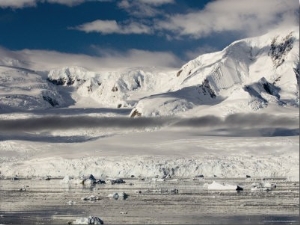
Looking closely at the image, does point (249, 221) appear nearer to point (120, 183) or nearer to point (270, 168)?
point (120, 183)

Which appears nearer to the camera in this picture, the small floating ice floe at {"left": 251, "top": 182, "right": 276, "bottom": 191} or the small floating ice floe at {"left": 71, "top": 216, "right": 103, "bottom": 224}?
the small floating ice floe at {"left": 71, "top": 216, "right": 103, "bottom": 224}

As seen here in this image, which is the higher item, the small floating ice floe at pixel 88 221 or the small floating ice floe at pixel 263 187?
the small floating ice floe at pixel 263 187

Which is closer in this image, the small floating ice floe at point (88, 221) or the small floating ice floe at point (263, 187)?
the small floating ice floe at point (88, 221)

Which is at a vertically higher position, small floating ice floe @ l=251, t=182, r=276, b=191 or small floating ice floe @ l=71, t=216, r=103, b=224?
small floating ice floe @ l=251, t=182, r=276, b=191

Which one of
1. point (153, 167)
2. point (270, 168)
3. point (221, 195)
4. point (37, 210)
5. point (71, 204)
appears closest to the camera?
point (37, 210)

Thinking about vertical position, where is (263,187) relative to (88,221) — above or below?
above

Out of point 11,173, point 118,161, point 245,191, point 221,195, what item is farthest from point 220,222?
point 11,173

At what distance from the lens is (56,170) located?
184875mm

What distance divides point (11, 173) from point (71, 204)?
10855 centimetres

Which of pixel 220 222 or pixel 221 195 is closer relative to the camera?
pixel 220 222

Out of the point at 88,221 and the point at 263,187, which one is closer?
the point at 88,221

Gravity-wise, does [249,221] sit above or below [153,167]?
below

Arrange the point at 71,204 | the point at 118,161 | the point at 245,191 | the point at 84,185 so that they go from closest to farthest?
the point at 71,204 → the point at 245,191 → the point at 84,185 → the point at 118,161

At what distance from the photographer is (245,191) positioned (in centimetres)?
10375
